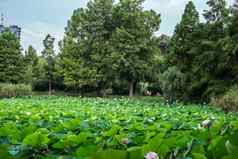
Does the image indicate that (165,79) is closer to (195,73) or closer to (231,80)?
(195,73)

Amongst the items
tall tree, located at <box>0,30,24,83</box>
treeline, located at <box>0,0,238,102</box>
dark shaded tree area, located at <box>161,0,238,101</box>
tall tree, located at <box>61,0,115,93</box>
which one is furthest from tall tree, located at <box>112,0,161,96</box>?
tall tree, located at <box>0,30,24,83</box>

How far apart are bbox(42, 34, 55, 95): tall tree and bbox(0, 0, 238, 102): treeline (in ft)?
0.29

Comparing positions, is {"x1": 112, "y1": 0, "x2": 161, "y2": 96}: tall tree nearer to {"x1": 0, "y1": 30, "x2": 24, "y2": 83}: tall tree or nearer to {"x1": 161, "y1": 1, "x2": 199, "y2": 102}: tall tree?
{"x1": 161, "y1": 1, "x2": 199, "y2": 102}: tall tree

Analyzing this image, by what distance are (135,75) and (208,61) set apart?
8.85m

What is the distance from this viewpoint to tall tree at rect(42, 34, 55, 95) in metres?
34.2

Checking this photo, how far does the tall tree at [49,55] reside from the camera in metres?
34.2

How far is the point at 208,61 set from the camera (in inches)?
795

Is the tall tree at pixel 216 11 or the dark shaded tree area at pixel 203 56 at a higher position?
the tall tree at pixel 216 11

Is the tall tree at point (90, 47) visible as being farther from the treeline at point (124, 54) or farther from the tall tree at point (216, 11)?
the tall tree at point (216, 11)

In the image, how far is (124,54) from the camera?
2812 cm

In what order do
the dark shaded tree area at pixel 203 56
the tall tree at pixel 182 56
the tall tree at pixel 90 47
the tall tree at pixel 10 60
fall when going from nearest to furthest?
the dark shaded tree area at pixel 203 56 → the tall tree at pixel 182 56 → the tall tree at pixel 90 47 → the tall tree at pixel 10 60

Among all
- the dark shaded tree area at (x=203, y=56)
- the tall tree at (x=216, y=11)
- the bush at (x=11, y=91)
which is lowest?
the bush at (x=11, y=91)

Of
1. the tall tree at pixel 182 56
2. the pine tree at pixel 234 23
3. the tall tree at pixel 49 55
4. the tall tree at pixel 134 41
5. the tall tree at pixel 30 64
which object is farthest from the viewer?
the tall tree at pixel 49 55

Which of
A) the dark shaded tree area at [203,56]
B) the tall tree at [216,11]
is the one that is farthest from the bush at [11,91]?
the tall tree at [216,11]
